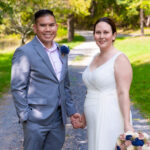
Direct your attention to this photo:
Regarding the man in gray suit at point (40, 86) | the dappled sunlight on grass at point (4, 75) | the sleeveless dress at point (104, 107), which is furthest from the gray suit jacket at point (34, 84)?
the dappled sunlight on grass at point (4, 75)

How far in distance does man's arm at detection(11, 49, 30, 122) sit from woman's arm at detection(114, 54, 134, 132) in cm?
89

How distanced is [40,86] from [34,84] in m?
0.06

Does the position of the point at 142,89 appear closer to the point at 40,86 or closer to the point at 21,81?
the point at 40,86

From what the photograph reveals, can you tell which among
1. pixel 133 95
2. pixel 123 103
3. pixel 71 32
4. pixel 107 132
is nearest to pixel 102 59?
pixel 123 103

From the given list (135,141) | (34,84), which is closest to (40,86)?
(34,84)

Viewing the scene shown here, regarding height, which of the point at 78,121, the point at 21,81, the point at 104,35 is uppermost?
the point at 104,35

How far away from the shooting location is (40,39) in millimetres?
3420

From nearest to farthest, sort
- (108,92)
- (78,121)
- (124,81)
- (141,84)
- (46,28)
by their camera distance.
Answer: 1. (124,81)
2. (108,92)
3. (46,28)
4. (78,121)
5. (141,84)

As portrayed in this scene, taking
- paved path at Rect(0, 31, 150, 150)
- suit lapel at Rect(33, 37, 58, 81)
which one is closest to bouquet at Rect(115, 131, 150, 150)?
suit lapel at Rect(33, 37, 58, 81)

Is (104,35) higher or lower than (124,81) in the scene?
higher

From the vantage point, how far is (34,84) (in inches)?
129

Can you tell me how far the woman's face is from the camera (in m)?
3.20

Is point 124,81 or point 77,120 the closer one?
point 124,81

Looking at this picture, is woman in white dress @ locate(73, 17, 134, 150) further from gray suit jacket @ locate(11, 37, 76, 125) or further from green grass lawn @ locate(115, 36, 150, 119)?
green grass lawn @ locate(115, 36, 150, 119)
